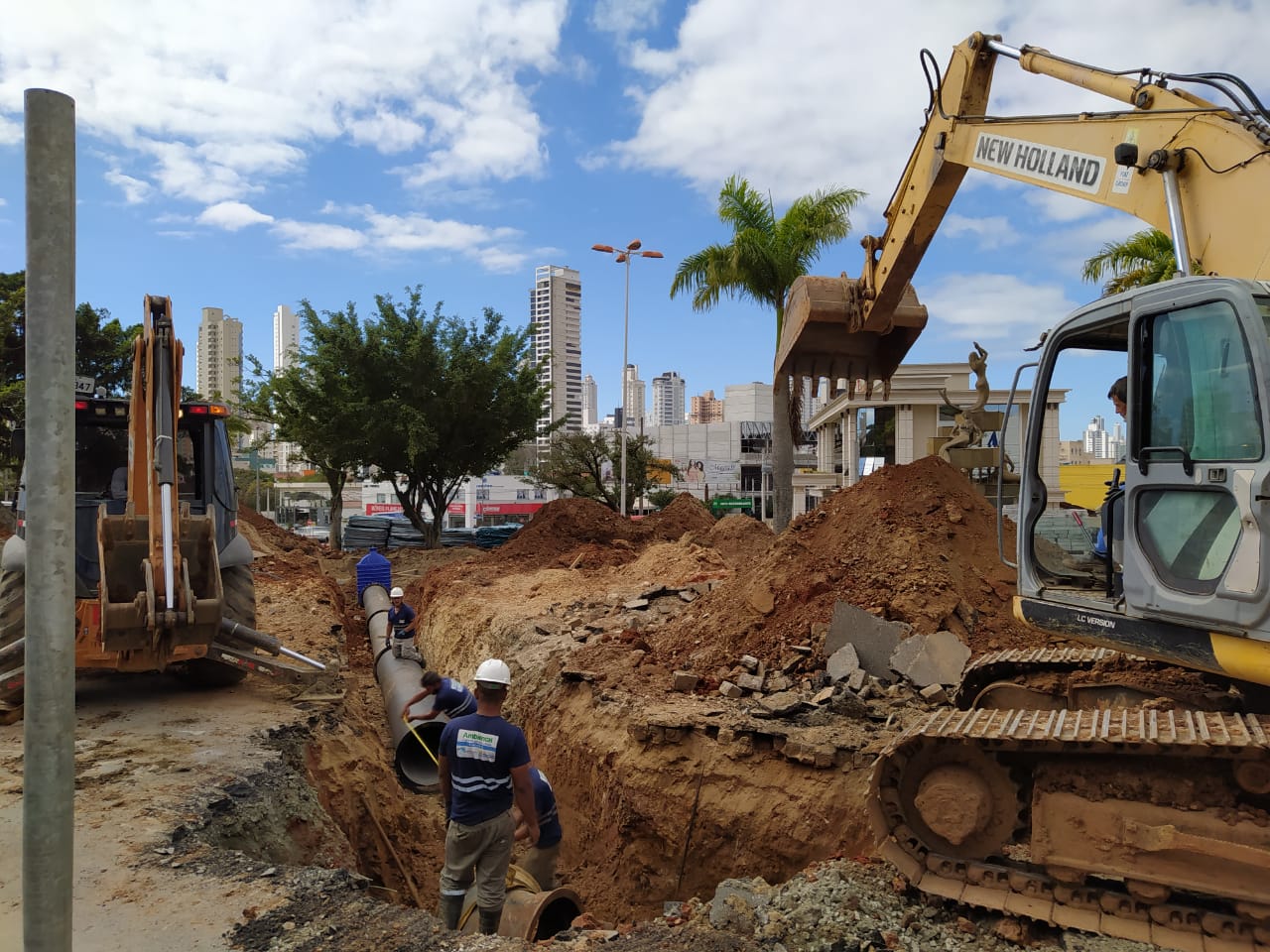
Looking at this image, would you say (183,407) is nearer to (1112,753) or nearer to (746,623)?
(746,623)

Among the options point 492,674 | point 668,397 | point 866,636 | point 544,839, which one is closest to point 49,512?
point 492,674

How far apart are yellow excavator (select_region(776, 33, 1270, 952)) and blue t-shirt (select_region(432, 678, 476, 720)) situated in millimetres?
4147

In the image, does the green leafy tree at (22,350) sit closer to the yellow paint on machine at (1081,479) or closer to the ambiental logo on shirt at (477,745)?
the ambiental logo on shirt at (477,745)

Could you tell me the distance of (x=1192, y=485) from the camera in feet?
13.4

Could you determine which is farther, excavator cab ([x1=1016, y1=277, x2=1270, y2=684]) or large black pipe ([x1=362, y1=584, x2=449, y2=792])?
large black pipe ([x1=362, y1=584, x2=449, y2=792])

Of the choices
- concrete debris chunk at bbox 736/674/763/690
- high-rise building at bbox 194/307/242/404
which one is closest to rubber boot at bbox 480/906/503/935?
concrete debris chunk at bbox 736/674/763/690

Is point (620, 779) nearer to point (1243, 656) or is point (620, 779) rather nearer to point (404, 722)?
point (404, 722)

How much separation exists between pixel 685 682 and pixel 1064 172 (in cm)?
548

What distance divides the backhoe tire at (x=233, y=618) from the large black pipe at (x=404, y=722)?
1869 mm

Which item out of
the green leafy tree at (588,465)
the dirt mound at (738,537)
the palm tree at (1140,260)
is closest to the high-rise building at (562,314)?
the green leafy tree at (588,465)

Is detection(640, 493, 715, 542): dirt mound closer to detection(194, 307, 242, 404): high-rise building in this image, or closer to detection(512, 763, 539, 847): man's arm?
detection(512, 763, 539, 847): man's arm

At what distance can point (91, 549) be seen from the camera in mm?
8273

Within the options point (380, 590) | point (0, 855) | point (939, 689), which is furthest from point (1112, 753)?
point (380, 590)

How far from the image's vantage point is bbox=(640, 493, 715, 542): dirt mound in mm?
23984
